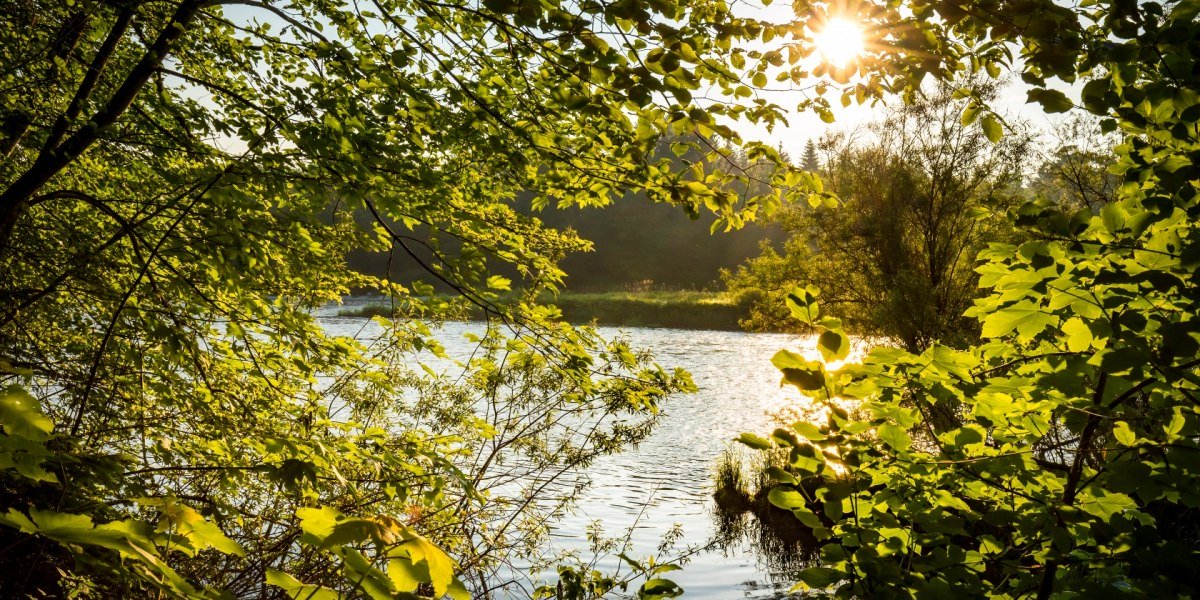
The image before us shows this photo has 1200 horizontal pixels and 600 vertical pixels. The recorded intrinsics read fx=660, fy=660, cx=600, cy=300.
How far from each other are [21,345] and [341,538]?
176 inches

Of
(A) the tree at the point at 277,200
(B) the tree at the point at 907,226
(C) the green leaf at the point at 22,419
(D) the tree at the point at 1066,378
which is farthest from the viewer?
(B) the tree at the point at 907,226

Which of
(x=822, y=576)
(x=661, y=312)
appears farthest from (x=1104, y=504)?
(x=661, y=312)

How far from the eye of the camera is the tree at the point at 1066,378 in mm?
1456

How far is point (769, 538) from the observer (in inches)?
416

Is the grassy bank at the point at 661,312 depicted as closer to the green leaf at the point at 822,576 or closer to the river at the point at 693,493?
the river at the point at 693,493

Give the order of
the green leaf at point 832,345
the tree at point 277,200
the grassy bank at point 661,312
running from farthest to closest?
the grassy bank at point 661,312
the tree at point 277,200
the green leaf at point 832,345

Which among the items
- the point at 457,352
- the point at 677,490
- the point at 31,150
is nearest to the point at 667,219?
the point at 457,352

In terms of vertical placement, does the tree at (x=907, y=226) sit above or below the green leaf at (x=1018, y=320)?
above

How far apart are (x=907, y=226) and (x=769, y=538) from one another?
7922 millimetres

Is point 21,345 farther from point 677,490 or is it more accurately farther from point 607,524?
point 677,490

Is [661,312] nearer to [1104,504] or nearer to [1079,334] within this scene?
[1104,504]

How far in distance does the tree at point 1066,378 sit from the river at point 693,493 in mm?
4177

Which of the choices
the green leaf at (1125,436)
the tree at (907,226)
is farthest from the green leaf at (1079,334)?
the tree at (907,226)

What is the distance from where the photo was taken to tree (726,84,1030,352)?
44.1ft
